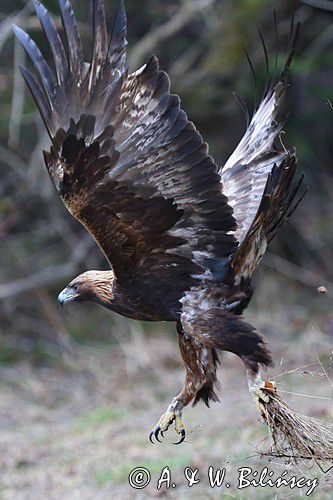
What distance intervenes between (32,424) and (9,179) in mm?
3876

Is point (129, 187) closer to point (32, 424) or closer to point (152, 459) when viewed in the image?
point (152, 459)

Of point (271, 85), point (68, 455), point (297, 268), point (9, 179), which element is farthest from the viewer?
point (297, 268)

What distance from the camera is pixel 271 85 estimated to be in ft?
21.2

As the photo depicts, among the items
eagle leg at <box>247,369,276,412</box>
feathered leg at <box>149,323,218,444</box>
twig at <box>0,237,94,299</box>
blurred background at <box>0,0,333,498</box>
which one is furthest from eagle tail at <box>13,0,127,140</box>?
twig at <box>0,237,94,299</box>

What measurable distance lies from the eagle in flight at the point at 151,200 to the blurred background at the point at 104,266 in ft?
9.35

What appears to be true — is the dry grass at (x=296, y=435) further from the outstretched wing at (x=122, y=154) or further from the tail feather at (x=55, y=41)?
the tail feather at (x=55, y=41)

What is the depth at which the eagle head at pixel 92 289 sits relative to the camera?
5.82 m

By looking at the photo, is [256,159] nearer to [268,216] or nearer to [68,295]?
[268,216]

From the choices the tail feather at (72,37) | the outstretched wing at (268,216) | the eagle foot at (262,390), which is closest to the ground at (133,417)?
the eagle foot at (262,390)

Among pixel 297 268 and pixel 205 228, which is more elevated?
pixel 205 228

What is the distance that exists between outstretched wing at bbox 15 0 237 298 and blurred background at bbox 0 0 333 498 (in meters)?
3.15

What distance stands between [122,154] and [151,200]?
1.06ft

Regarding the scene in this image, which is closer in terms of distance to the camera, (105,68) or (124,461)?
(105,68)

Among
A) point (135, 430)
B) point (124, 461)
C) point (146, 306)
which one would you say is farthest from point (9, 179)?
point (146, 306)
